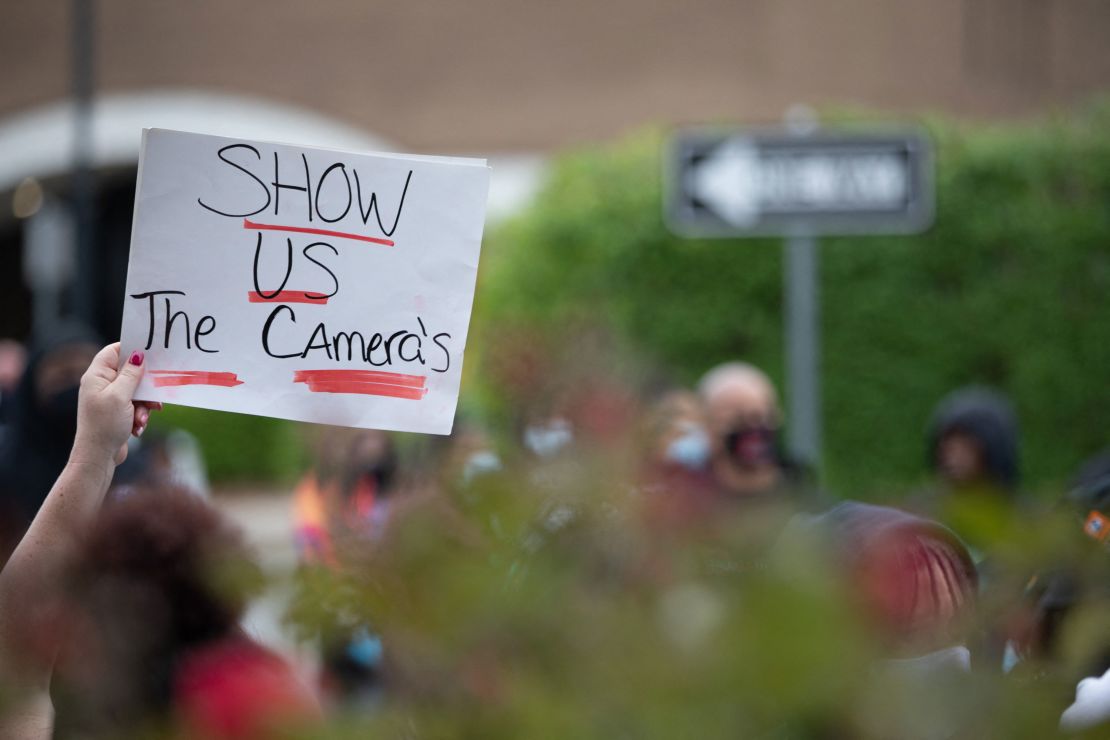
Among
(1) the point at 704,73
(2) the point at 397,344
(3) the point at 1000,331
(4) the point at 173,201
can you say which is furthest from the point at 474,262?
(1) the point at 704,73

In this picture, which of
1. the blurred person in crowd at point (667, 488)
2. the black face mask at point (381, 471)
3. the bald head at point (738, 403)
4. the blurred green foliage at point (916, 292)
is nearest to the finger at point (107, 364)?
the blurred person in crowd at point (667, 488)

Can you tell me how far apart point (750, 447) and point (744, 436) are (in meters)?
0.05

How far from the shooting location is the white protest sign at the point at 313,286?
2008 mm

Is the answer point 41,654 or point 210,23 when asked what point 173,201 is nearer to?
point 41,654

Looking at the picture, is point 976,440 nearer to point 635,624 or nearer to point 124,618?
point 124,618

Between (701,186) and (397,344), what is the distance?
3.59 metres

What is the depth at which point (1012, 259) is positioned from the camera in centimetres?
998

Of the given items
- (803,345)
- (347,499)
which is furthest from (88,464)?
(803,345)

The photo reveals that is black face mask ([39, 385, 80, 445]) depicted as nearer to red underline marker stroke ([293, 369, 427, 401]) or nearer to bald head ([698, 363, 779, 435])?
bald head ([698, 363, 779, 435])

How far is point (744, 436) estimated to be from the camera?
5121 millimetres

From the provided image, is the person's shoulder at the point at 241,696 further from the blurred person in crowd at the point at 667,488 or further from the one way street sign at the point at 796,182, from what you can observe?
the one way street sign at the point at 796,182

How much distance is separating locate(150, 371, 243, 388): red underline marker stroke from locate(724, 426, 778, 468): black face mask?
324cm

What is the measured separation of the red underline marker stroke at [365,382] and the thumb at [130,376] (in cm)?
22

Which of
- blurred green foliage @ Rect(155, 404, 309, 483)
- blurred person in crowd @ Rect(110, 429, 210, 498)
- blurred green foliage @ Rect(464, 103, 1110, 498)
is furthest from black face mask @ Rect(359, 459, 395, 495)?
blurred green foliage @ Rect(155, 404, 309, 483)
